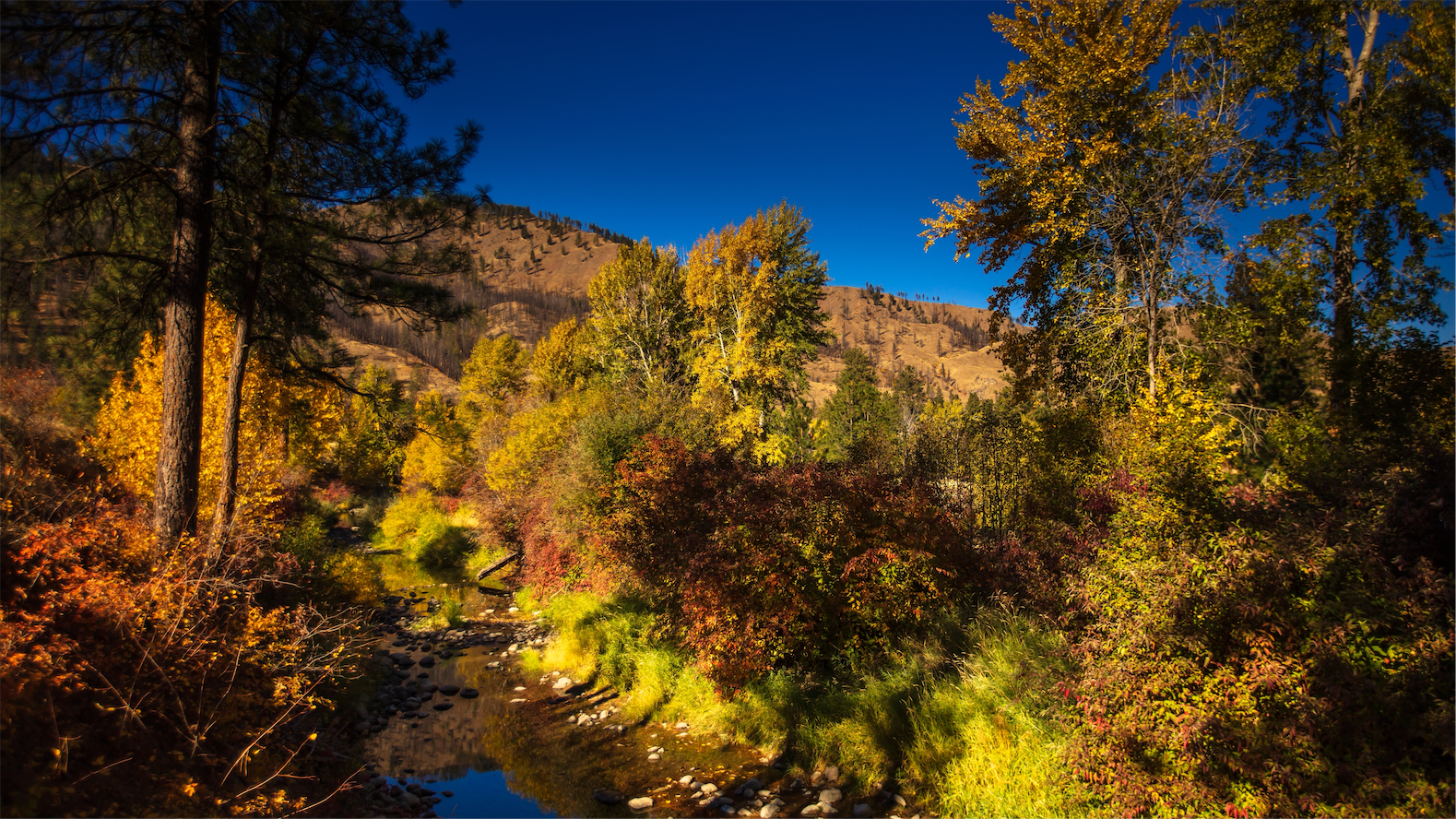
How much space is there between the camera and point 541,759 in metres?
9.99

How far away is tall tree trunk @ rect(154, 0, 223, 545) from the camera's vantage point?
8.07m

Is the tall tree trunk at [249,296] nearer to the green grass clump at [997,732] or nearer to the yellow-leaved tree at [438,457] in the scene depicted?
the green grass clump at [997,732]

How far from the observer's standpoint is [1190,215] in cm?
1057

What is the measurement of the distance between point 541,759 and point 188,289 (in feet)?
28.6

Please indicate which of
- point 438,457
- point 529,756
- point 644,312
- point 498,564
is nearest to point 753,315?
point 644,312

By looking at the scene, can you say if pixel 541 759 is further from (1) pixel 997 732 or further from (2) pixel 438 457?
(2) pixel 438 457

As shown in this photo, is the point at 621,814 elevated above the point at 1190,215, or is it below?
below

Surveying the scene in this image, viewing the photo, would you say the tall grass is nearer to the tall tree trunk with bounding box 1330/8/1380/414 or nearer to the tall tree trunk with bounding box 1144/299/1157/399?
the tall tree trunk with bounding box 1144/299/1157/399

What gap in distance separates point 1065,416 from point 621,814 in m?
9.90

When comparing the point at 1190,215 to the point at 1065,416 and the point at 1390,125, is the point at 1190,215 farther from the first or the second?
the point at 1065,416

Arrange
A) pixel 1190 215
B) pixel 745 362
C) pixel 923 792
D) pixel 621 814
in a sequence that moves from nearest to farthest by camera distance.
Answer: pixel 923 792
pixel 621 814
pixel 1190 215
pixel 745 362

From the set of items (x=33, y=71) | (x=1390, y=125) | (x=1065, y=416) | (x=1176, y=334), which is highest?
(x=1390, y=125)

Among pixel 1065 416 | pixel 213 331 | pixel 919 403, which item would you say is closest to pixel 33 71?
pixel 213 331

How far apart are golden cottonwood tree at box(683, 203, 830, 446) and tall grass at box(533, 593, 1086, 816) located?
38.9ft
